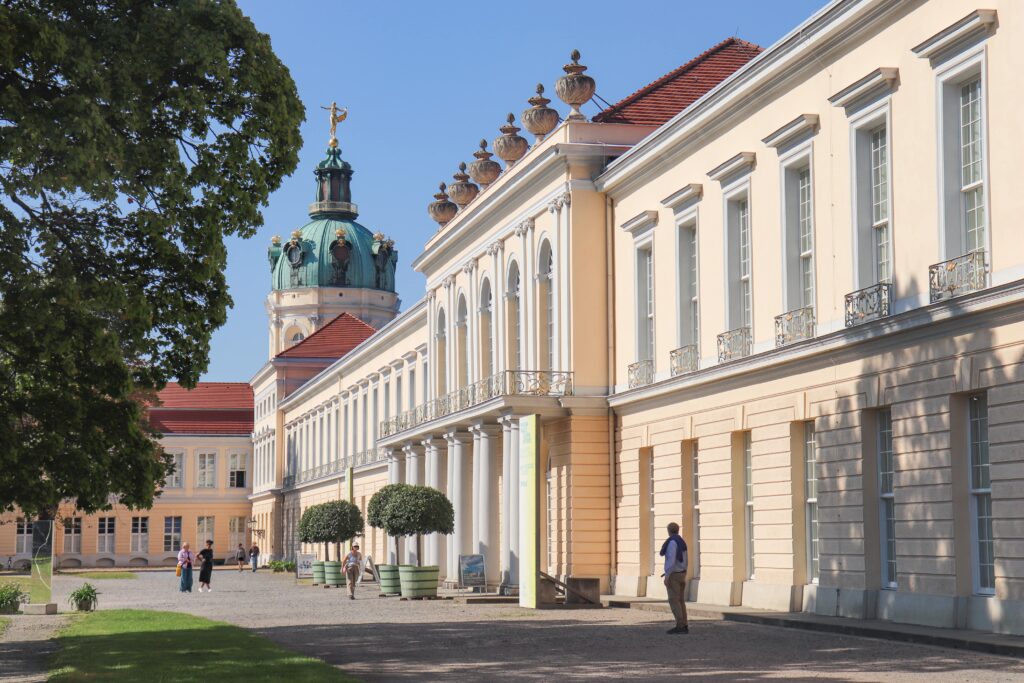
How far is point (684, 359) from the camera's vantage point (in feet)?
103

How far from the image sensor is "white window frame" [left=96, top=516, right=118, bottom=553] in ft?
340

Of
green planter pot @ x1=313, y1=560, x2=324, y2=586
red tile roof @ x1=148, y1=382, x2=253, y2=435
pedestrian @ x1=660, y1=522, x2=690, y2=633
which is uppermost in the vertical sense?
red tile roof @ x1=148, y1=382, x2=253, y2=435

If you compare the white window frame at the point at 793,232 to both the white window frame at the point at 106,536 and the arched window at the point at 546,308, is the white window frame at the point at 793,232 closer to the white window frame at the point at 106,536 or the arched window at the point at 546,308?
the arched window at the point at 546,308

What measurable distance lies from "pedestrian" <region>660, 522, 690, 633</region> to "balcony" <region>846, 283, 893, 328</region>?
4.13m

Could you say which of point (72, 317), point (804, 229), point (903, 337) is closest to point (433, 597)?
point (804, 229)

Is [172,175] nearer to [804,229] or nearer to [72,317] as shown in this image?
[72,317]

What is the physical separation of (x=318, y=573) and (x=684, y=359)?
25.0 meters

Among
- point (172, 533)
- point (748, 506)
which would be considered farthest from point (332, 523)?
point (172, 533)

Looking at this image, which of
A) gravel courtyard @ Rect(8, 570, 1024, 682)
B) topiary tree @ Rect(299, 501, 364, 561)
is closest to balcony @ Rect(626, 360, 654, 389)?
gravel courtyard @ Rect(8, 570, 1024, 682)

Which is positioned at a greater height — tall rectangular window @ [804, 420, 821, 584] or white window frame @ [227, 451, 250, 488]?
white window frame @ [227, 451, 250, 488]

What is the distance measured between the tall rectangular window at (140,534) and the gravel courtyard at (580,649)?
2989 inches

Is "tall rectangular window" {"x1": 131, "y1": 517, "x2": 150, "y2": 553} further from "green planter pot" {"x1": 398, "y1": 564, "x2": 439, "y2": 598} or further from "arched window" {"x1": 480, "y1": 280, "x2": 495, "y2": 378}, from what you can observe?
"green planter pot" {"x1": 398, "y1": 564, "x2": 439, "y2": 598}

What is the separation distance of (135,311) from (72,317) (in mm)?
744

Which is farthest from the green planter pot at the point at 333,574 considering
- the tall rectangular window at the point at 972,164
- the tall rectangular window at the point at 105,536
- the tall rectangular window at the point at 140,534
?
the tall rectangular window at the point at 140,534
